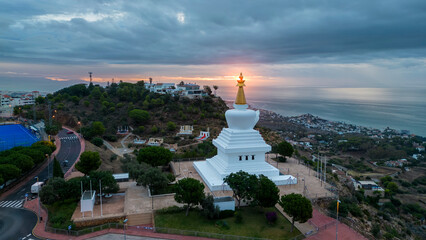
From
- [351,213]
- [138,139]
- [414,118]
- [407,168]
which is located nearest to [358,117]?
[414,118]

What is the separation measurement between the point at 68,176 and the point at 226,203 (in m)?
17.8

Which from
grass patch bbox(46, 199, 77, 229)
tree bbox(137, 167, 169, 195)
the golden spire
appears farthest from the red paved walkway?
grass patch bbox(46, 199, 77, 229)

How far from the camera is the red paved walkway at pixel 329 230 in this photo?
17.8 metres

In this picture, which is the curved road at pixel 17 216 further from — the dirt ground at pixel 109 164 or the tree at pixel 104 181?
the tree at pixel 104 181

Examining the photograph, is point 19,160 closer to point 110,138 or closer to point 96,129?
point 96,129

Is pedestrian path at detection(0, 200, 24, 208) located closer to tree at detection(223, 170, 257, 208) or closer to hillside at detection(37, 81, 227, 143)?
tree at detection(223, 170, 257, 208)

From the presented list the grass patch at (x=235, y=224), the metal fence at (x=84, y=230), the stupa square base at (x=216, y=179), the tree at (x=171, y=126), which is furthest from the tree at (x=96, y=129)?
the grass patch at (x=235, y=224)

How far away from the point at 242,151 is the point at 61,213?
15.1 metres

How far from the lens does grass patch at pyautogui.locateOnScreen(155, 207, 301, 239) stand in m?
17.8

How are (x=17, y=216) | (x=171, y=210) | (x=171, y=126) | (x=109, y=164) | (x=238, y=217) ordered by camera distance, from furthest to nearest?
(x=171, y=126) < (x=109, y=164) < (x=17, y=216) < (x=171, y=210) < (x=238, y=217)

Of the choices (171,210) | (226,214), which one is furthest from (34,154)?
(226,214)

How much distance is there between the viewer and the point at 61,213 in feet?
66.3

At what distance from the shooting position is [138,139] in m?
51.7

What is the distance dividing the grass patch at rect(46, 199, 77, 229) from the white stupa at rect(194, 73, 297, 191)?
11.0 metres
